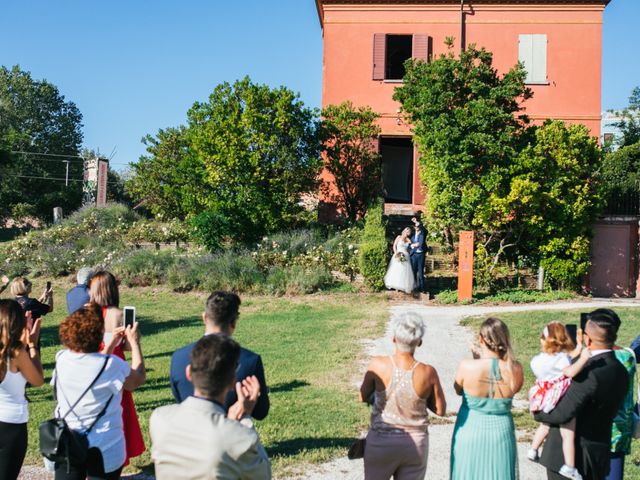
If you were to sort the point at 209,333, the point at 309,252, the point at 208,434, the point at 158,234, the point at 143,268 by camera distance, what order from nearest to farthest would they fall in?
the point at 208,434, the point at 209,333, the point at 309,252, the point at 143,268, the point at 158,234

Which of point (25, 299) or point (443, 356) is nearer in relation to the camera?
point (25, 299)

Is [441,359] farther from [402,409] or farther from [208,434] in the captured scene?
[208,434]

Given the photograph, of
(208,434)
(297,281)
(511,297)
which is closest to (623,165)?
Result: (511,297)

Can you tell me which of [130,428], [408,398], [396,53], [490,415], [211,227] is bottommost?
[130,428]

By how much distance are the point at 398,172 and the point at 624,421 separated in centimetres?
2100

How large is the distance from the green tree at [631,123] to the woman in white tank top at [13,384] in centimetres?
2560

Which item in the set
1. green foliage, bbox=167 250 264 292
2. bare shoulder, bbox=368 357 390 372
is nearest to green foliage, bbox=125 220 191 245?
green foliage, bbox=167 250 264 292

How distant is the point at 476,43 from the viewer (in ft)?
68.0

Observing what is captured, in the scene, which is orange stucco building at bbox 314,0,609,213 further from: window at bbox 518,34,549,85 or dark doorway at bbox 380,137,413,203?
dark doorway at bbox 380,137,413,203

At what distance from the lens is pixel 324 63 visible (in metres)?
21.7

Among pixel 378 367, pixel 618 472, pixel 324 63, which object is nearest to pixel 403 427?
pixel 378 367

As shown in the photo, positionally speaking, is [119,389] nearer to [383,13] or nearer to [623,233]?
[623,233]

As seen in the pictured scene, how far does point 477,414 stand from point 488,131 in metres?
12.9

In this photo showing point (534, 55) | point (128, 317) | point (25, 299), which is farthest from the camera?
point (534, 55)
